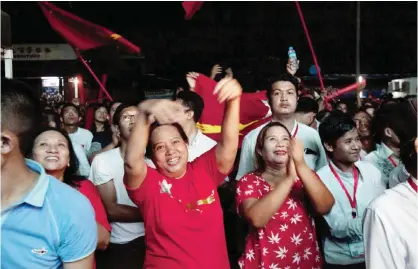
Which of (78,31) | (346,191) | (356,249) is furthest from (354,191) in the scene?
(78,31)

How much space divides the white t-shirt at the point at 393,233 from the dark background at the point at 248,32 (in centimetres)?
1707

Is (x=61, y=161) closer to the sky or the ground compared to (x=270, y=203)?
closer to the sky

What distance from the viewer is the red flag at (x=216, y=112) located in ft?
18.0

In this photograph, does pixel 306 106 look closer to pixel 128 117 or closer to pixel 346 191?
pixel 128 117

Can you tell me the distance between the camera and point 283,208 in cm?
330

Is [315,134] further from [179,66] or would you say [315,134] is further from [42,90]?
[179,66]

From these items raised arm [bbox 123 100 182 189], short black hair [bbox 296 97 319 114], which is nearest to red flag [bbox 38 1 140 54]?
short black hair [bbox 296 97 319 114]

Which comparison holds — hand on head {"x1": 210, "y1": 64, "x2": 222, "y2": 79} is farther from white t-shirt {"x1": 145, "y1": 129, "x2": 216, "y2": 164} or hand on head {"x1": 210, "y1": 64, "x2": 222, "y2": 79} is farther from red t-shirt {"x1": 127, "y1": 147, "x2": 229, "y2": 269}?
red t-shirt {"x1": 127, "y1": 147, "x2": 229, "y2": 269}

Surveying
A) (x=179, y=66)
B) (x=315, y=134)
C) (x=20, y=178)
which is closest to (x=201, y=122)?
(x=315, y=134)

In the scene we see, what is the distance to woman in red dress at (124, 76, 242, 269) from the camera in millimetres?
2869

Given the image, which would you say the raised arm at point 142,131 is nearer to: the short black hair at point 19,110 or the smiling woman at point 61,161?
the smiling woman at point 61,161

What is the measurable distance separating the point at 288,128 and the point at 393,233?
2.14 m

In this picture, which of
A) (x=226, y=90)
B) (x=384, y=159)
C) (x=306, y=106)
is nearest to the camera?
(x=226, y=90)

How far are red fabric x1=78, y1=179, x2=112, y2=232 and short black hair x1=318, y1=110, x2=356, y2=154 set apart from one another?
1.54 meters
